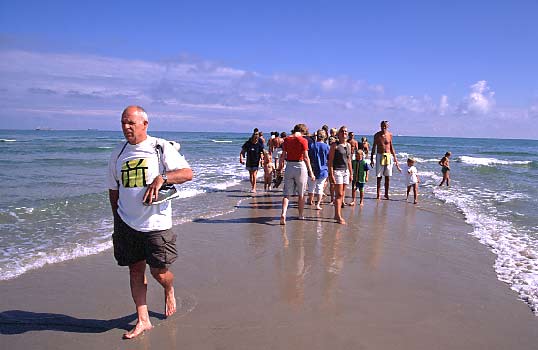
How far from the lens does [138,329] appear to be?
3150 millimetres

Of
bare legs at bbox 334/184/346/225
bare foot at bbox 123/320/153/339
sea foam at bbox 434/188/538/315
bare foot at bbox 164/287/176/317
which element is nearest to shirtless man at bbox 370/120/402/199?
sea foam at bbox 434/188/538/315

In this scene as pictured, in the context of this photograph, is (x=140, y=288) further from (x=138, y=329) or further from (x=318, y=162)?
(x=318, y=162)

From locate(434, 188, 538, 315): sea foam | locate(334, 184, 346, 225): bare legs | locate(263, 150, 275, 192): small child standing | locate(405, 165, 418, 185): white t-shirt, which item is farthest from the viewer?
locate(263, 150, 275, 192): small child standing

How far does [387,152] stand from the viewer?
32.2 ft

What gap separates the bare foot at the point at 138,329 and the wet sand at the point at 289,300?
5cm

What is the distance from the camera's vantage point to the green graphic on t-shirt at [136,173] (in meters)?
2.90

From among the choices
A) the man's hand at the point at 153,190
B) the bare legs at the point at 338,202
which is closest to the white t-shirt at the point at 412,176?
the bare legs at the point at 338,202

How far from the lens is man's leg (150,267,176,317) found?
3148 mm

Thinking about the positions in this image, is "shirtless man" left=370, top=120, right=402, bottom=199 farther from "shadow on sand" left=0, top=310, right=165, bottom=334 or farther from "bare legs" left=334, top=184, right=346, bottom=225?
"shadow on sand" left=0, top=310, right=165, bottom=334

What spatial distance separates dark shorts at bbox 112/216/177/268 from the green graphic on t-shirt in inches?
13.3

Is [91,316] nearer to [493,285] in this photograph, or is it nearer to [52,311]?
[52,311]

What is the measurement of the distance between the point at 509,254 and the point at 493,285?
63.5 inches


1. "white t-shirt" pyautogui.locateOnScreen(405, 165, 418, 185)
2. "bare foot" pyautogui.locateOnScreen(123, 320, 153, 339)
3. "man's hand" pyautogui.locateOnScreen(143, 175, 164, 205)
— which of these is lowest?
"bare foot" pyautogui.locateOnScreen(123, 320, 153, 339)

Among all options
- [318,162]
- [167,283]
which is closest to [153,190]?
[167,283]
